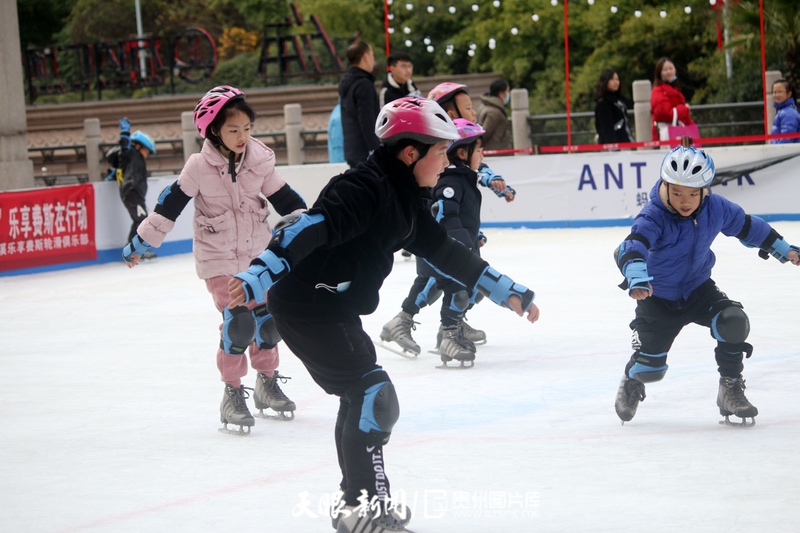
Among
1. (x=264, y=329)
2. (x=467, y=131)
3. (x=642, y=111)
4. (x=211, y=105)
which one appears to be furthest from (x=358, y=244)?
(x=642, y=111)

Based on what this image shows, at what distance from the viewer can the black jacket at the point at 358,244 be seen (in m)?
3.75

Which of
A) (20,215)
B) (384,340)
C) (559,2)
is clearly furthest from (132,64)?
(384,340)

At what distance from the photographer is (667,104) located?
46.8 ft

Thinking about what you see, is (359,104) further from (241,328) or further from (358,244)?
(358,244)

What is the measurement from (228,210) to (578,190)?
31.2 feet

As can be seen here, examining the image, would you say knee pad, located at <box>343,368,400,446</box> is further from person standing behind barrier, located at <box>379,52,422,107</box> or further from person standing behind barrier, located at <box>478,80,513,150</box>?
person standing behind barrier, located at <box>478,80,513,150</box>

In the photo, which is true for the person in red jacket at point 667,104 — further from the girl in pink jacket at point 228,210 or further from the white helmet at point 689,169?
the white helmet at point 689,169

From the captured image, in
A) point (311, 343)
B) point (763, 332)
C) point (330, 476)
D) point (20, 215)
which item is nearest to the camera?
point (311, 343)

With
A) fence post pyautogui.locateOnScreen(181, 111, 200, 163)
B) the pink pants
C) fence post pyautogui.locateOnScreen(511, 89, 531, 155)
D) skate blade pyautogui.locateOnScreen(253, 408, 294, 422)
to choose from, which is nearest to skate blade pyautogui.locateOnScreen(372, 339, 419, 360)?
skate blade pyautogui.locateOnScreen(253, 408, 294, 422)

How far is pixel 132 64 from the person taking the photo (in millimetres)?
33156

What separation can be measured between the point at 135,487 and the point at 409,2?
28784mm

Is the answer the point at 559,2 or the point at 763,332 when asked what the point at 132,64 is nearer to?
the point at 559,2

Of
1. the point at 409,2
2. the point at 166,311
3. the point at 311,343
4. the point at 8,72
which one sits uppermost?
the point at 409,2

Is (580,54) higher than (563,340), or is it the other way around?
(580,54)
